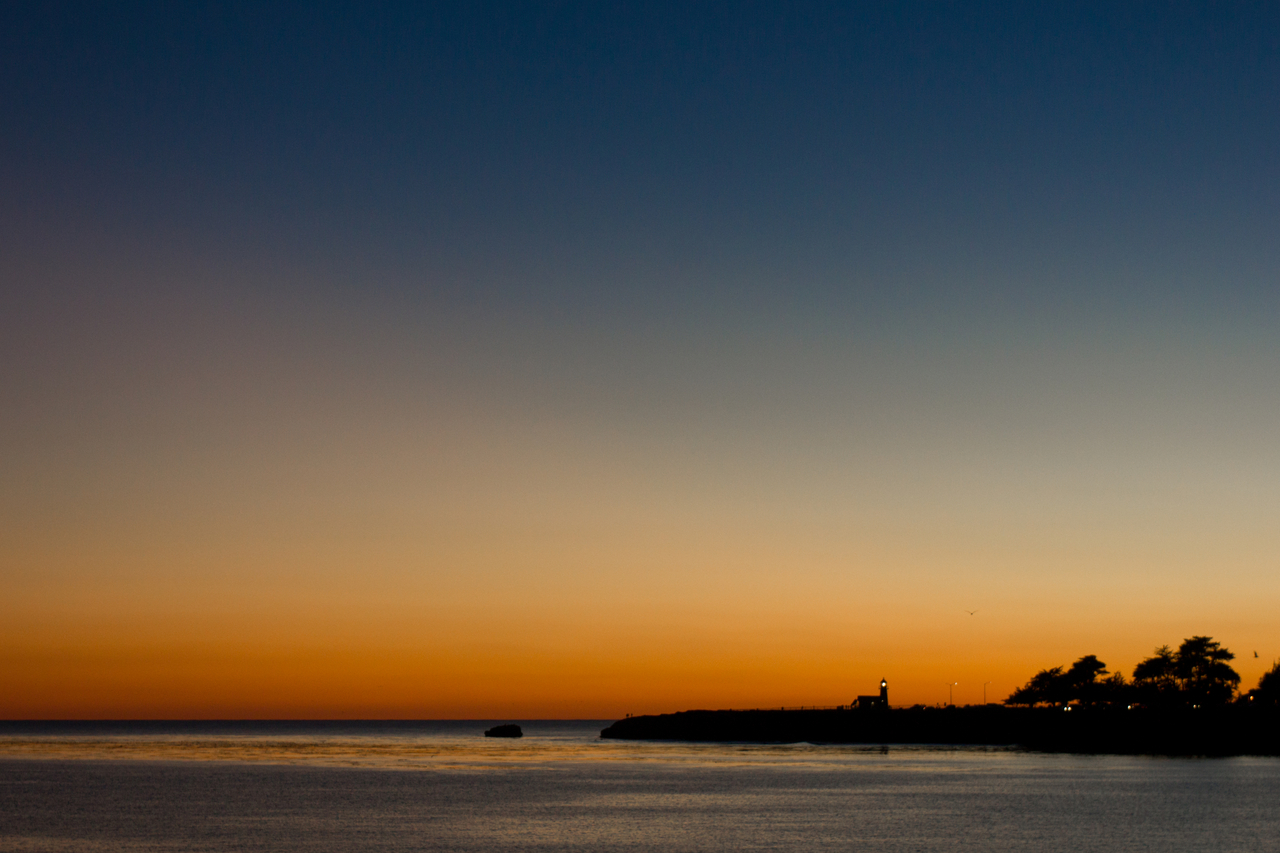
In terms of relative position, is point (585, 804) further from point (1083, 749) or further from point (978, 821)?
point (1083, 749)

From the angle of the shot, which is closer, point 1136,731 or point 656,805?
point 656,805

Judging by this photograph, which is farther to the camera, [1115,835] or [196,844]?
[1115,835]

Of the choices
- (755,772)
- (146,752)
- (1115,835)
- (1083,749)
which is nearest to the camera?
(1115,835)

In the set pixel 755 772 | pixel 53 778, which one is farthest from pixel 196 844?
pixel 755 772

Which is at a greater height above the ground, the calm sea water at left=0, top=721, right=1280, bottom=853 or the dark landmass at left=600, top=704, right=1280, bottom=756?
the dark landmass at left=600, top=704, right=1280, bottom=756

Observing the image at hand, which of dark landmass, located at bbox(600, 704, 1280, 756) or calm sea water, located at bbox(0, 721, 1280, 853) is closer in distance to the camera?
calm sea water, located at bbox(0, 721, 1280, 853)

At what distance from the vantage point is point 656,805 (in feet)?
307

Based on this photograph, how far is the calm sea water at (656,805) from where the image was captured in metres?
71.5

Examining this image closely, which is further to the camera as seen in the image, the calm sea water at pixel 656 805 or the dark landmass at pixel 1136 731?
the dark landmass at pixel 1136 731

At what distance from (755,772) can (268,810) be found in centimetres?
6056

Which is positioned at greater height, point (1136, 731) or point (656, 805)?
point (1136, 731)

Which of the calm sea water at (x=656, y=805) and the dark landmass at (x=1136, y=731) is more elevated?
the dark landmass at (x=1136, y=731)

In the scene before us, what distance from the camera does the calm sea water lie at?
7150cm

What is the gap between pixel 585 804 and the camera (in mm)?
94312
